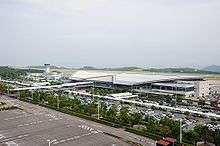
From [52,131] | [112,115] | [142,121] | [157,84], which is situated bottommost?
[52,131]

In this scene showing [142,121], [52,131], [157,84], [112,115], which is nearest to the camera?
[52,131]

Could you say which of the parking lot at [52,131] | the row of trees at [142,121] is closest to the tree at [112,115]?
the row of trees at [142,121]

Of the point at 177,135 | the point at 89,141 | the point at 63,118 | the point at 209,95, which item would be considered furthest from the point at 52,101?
the point at 209,95

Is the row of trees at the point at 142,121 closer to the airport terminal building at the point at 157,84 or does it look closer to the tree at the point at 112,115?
the tree at the point at 112,115

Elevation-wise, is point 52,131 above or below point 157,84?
below

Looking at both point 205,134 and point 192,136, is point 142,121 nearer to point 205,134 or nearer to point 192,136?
point 192,136

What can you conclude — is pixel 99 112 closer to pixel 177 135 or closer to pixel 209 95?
pixel 177 135

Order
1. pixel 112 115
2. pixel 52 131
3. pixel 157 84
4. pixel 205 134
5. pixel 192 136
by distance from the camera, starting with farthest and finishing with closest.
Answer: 1. pixel 157 84
2. pixel 112 115
3. pixel 52 131
4. pixel 205 134
5. pixel 192 136

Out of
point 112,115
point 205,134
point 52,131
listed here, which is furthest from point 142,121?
point 52,131

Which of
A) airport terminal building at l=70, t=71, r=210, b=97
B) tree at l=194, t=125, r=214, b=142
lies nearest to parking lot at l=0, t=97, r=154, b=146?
tree at l=194, t=125, r=214, b=142
